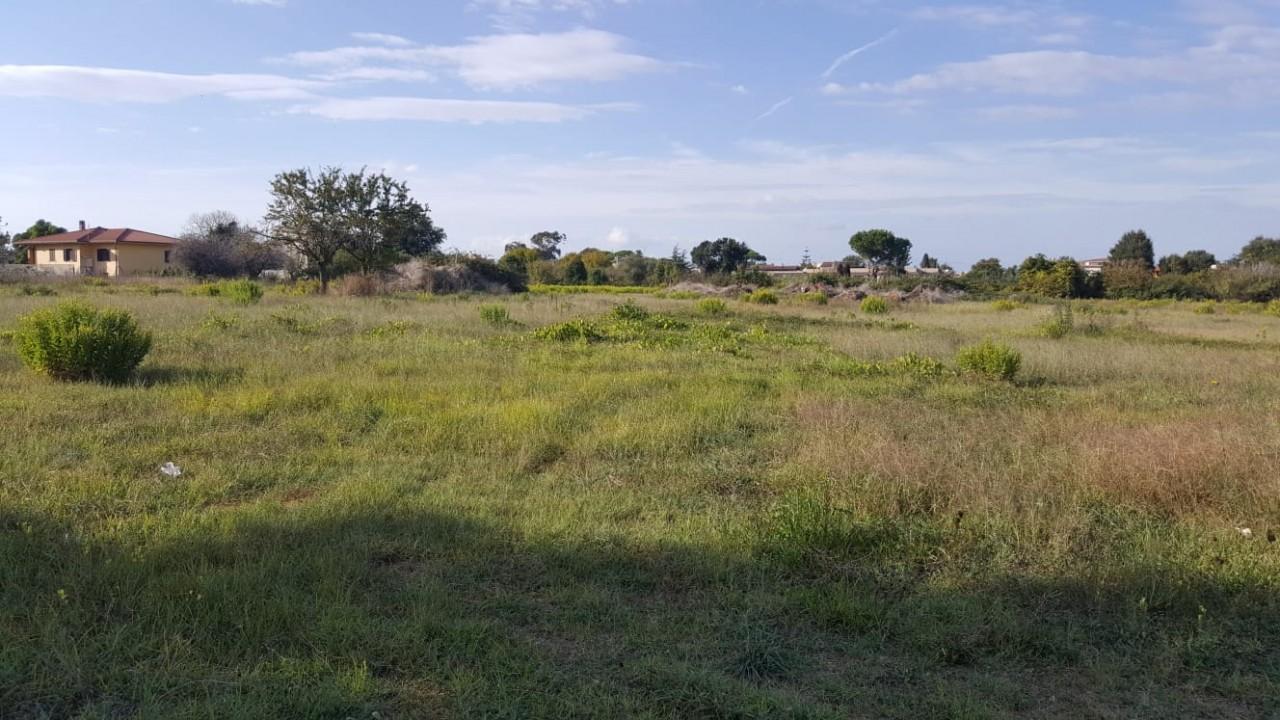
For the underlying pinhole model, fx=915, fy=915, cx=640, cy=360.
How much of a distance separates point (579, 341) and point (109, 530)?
10747 millimetres

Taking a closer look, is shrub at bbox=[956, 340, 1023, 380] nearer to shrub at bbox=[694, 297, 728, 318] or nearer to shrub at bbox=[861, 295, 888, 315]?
shrub at bbox=[694, 297, 728, 318]

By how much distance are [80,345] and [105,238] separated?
2010 inches

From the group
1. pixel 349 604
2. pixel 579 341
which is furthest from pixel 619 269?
pixel 349 604

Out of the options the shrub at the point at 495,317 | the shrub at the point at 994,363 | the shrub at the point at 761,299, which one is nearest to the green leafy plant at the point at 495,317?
the shrub at the point at 495,317

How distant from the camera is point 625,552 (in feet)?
16.8

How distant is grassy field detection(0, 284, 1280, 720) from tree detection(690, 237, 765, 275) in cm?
6494

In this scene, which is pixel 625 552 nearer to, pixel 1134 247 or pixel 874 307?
pixel 874 307

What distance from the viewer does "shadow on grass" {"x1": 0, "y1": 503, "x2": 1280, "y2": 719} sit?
3430 millimetres

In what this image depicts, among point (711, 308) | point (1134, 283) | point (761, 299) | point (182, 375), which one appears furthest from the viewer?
point (1134, 283)

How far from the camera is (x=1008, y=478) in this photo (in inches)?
247

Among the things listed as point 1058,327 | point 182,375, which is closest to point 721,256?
point 1058,327

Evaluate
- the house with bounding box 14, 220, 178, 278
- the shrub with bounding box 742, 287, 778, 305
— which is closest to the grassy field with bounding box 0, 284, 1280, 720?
the shrub with bounding box 742, 287, 778, 305

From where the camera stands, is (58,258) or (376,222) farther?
(58,258)

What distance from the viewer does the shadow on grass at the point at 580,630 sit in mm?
3430
